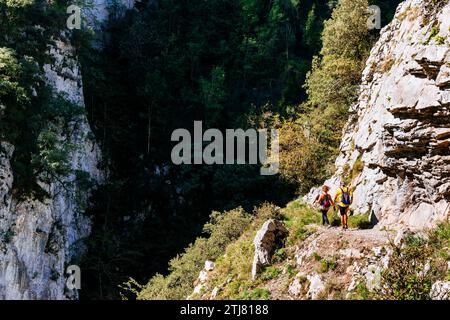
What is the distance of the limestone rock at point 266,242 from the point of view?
1538cm

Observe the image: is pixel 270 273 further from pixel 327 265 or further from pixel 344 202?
pixel 344 202

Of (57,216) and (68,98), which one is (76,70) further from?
(57,216)

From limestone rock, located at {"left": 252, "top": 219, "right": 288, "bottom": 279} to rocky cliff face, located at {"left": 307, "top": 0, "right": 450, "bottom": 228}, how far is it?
10.6 feet

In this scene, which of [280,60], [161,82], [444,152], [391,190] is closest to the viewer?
[444,152]

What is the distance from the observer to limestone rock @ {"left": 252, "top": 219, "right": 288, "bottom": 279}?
606 inches

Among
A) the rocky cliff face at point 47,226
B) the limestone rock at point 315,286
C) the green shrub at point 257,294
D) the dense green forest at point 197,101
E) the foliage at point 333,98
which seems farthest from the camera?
the dense green forest at point 197,101

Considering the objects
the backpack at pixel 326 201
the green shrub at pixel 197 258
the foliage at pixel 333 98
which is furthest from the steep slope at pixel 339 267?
the foliage at pixel 333 98

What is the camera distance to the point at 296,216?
18484 millimetres

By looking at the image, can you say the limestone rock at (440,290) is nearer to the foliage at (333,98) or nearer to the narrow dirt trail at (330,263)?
the narrow dirt trail at (330,263)

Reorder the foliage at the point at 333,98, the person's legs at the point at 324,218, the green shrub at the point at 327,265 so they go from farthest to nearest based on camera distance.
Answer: the foliage at the point at 333,98 < the person's legs at the point at 324,218 < the green shrub at the point at 327,265

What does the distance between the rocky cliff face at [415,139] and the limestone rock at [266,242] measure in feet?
10.6

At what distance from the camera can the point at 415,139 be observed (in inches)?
567

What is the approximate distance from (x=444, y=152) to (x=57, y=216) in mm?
23228

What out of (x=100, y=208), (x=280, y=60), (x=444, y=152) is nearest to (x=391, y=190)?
(x=444, y=152)
